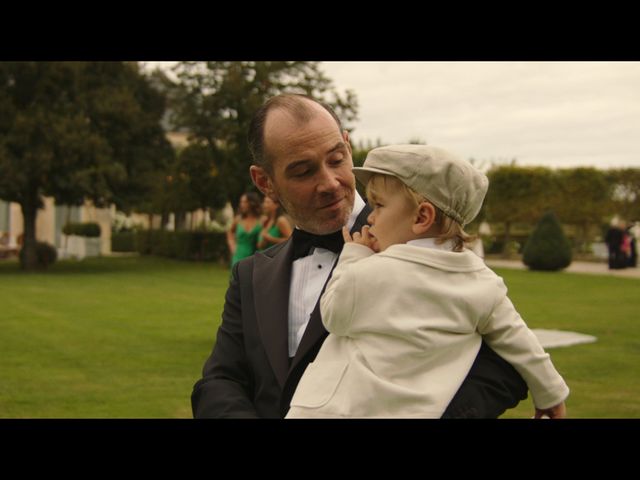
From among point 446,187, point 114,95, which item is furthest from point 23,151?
point 446,187

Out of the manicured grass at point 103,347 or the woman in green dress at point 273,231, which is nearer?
the manicured grass at point 103,347

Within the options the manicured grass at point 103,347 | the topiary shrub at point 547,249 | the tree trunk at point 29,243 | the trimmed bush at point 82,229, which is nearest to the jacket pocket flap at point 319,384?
the manicured grass at point 103,347

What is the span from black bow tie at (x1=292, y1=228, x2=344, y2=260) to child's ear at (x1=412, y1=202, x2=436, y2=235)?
1.48ft

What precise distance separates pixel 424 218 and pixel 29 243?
31.7 m

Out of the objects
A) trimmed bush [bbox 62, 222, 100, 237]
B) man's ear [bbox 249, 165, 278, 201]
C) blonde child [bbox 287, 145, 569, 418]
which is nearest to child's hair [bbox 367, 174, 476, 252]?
blonde child [bbox 287, 145, 569, 418]

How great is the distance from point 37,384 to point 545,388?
7623 mm

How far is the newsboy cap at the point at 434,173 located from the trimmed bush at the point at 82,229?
47199mm

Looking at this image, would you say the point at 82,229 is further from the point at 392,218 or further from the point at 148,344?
the point at 392,218

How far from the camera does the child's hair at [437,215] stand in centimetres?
212

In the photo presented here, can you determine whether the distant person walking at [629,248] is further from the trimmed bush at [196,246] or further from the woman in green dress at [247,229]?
the woman in green dress at [247,229]

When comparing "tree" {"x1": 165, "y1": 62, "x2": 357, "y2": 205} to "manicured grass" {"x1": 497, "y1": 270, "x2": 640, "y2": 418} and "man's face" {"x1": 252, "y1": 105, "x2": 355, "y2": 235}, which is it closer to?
"manicured grass" {"x1": 497, "y1": 270, "x2": 640, "y2": 418}

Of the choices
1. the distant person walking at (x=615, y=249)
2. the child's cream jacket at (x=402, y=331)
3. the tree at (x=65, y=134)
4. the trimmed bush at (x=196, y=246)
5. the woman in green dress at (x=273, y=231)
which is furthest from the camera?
the trimmed bush at (x=196, y=246)

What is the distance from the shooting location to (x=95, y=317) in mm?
15562
